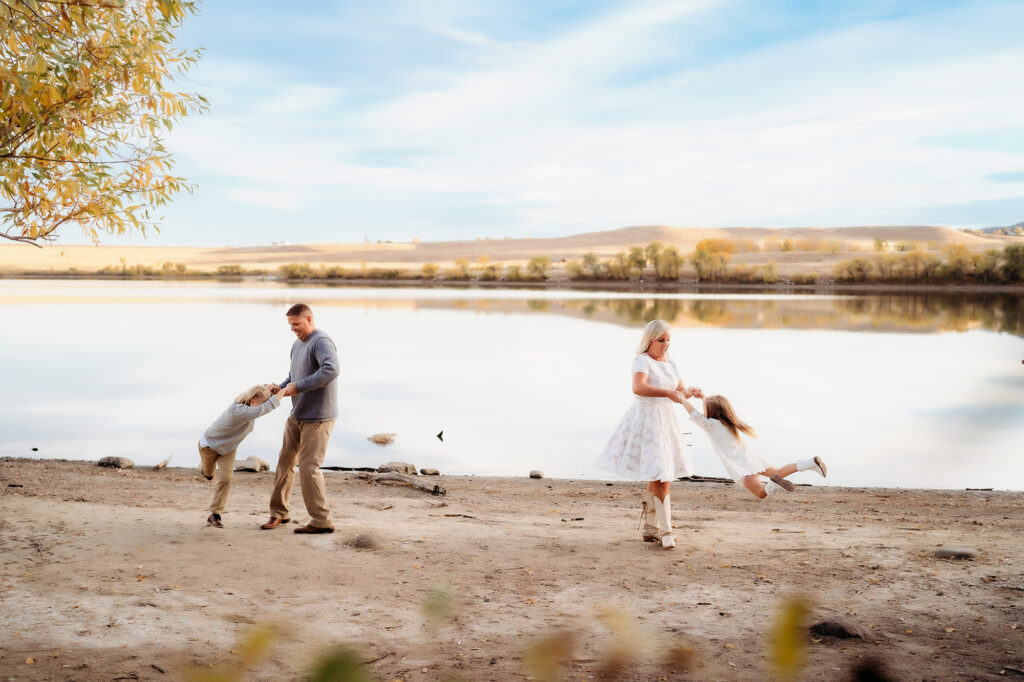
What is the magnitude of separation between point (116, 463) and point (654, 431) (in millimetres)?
9095

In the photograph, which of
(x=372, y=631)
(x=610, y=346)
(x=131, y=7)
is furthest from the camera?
(x=610, y=346)

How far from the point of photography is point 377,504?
390 inches

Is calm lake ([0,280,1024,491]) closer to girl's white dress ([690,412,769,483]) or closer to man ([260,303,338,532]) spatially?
girl's white dress ([690,412,769,483])

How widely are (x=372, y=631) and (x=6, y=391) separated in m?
22.4

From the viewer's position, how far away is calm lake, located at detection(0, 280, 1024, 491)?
16.2m

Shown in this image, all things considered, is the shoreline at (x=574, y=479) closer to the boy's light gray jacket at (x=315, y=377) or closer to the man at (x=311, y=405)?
the man at (x=311, y=405)

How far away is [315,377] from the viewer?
24.5ft

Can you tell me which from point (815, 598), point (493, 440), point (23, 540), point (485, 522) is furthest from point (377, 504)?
point (493, 440)

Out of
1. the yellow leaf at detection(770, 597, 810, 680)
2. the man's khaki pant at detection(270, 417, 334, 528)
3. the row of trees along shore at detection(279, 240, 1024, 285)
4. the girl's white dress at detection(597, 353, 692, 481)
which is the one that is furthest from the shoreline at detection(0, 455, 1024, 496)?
the row of trees along shore at detection(279, 240, 1024, 285)

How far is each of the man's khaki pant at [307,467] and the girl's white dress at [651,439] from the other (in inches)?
98.5

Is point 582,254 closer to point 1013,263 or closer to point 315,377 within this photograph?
point 1013,263

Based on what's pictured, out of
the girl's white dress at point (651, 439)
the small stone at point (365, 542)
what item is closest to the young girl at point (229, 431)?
the small stone at point (365, 542)

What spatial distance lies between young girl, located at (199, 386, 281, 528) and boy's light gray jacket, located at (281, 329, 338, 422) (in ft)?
0.77

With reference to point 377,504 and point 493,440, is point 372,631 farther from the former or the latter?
point 493,440
